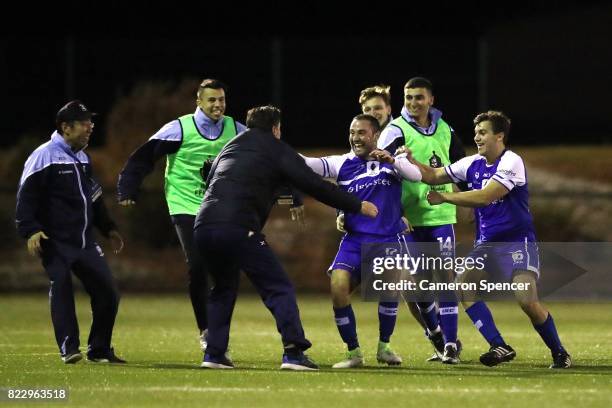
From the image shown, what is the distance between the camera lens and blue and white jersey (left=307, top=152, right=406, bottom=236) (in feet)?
39.0

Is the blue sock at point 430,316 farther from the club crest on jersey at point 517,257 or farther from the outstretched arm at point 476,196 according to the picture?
the outstretched arm at point 476,196

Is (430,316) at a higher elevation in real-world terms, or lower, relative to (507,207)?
lower

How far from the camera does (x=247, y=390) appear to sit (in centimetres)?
1005

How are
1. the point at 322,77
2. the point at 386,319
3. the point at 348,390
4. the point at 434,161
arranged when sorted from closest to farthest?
the point at 348,390
the point at 386,319
the point at 434,161
the point at 322,77

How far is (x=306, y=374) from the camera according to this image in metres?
11.0

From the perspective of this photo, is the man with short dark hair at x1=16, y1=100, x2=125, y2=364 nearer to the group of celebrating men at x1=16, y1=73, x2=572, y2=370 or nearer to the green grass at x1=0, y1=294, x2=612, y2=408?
the group of celebrating men at x1=16, y1=73, x2=572, y2=370

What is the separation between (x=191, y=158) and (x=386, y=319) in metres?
2.35

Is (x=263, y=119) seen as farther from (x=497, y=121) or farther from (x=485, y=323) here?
(x=485, y=323)

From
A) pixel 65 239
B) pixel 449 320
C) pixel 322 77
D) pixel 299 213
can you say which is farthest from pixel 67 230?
pixel 322 77

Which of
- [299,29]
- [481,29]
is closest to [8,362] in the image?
[481,29]

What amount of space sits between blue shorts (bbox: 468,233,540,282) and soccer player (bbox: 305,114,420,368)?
74 centimetres

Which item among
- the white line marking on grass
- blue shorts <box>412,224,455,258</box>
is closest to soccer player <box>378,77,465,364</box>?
blue shorts <box>412,224,455,258</box>

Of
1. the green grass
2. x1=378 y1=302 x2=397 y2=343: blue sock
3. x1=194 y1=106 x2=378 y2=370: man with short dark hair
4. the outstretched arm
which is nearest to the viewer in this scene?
the green grass

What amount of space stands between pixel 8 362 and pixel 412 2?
2616 cm
